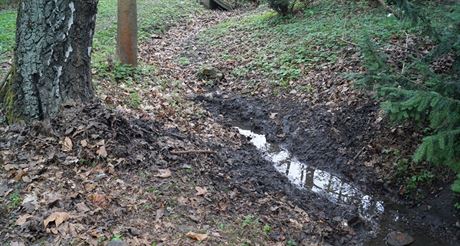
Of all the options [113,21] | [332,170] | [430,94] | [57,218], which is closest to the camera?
[57,218]

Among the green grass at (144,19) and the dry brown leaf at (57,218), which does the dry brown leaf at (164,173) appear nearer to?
the dry brown leaf at (57,218)

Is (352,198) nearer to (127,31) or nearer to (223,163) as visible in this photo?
(223,163)

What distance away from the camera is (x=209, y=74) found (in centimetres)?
1065

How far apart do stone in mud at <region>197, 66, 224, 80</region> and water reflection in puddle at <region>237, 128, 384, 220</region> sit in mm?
3238

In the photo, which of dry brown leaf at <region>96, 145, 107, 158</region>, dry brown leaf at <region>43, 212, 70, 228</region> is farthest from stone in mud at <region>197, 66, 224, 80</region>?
dry brown leaf at <region>43, 212, 70, 228</region>

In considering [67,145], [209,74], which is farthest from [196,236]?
[209,74]

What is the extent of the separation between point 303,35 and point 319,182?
20.2ft

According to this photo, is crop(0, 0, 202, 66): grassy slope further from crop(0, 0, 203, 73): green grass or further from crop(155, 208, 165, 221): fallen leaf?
crop(155, 208, 165, 221): fallen leaf

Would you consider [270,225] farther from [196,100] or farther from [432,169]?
[196,100]

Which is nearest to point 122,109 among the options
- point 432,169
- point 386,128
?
point 386,128

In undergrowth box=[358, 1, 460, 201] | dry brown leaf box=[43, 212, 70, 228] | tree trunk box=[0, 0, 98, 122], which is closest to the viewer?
dry brown leaf box=[43, 212, 70, 228]

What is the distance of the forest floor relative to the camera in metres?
4.05

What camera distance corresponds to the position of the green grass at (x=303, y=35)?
9.78 metres

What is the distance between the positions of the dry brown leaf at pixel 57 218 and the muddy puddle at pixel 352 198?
3.53m
